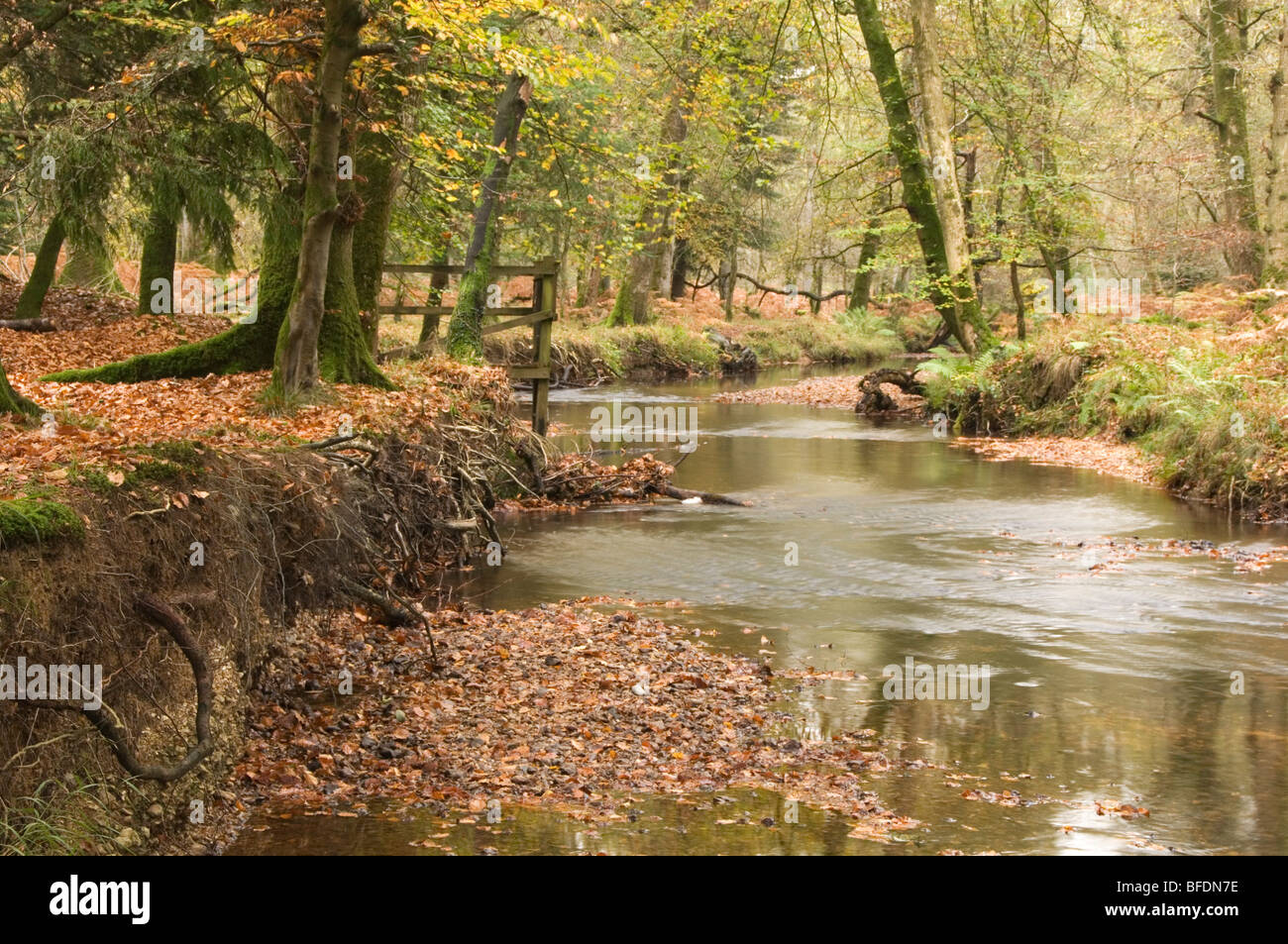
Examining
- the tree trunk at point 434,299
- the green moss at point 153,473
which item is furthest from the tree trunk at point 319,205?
the tree trunk at point 434,299

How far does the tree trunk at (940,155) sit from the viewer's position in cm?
2345

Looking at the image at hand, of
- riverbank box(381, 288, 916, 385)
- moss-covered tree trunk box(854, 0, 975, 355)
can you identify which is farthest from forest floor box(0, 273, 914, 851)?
riverbank box(381, 288, 916, 385)

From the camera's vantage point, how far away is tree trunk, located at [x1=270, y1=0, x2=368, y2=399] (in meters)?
10.5

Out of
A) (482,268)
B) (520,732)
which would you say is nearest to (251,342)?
(482,268)

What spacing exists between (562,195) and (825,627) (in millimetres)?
21370

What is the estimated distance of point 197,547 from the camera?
6383mm

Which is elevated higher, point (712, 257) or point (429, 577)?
point (712, 257)

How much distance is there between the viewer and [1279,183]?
879 inches

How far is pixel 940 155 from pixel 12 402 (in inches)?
769

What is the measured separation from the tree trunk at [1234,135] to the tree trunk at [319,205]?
21.6 m

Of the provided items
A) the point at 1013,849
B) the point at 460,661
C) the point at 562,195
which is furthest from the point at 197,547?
the point at 562,195

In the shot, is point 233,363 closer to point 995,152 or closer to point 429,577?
point 429,577

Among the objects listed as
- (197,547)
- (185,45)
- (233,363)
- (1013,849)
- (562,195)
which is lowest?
(1013,849)

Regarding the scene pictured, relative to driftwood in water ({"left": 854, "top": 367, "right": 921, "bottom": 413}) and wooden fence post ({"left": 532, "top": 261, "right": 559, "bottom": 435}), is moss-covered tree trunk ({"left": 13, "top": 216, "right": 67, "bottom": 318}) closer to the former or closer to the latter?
wooden fence post ({"left": 532, "top": 261, "right": 559, "bottom": 435})
